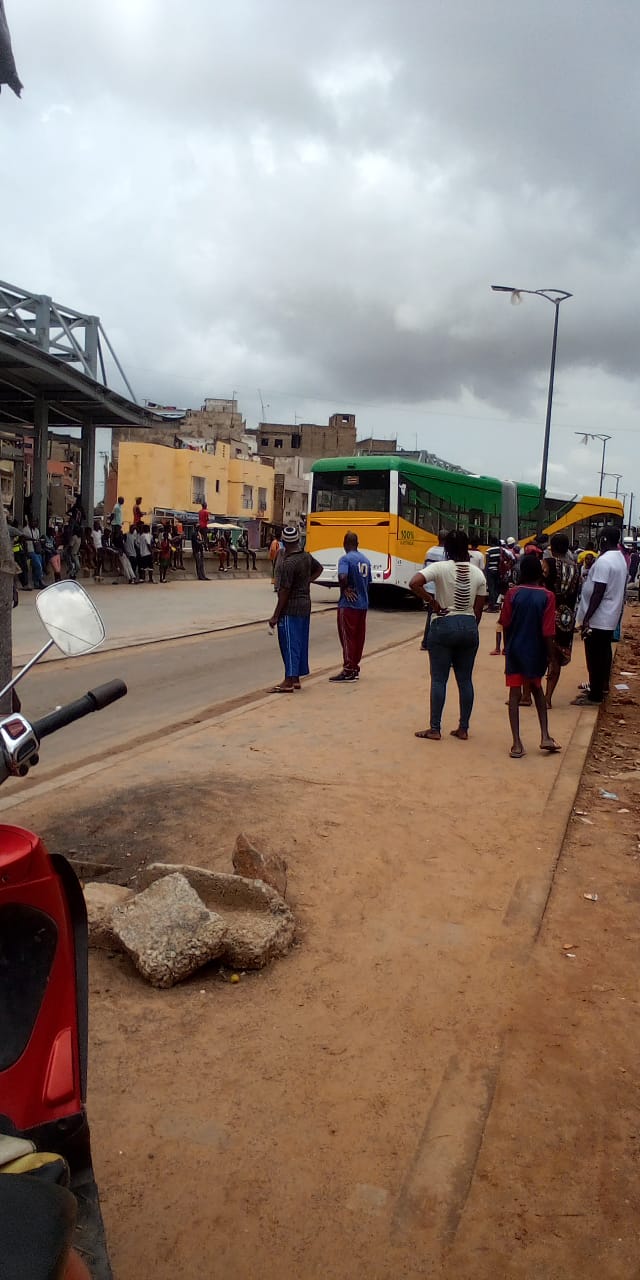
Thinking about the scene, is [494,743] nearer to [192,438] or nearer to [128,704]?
[128,704]

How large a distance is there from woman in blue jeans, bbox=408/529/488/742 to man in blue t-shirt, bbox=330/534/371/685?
273 centimetres

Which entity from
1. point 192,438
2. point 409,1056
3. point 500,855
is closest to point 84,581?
A: point 500,855

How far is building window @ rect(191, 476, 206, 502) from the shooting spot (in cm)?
5544

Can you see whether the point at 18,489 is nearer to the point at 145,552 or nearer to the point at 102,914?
the point at 145,552

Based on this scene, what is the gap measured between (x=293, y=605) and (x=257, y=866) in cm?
552

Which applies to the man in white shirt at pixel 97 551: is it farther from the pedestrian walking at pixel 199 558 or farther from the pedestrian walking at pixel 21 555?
the pedestrian walking at pixel 199 558

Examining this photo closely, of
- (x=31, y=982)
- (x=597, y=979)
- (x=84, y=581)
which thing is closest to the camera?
(x=31, y=982)

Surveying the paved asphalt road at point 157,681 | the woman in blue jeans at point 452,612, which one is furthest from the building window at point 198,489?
the woman in blue jeans at point 452,612

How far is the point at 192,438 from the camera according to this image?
71.1 m

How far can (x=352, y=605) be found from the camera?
10.3 m

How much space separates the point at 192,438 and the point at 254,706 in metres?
65.0

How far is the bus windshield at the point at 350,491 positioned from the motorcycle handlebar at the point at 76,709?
1897 centimetres

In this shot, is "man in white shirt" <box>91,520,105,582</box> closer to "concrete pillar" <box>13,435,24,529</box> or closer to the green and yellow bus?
"concrete pillar" <box>13,435,24,529</box>

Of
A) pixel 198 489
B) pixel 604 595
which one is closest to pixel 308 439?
pixel 198 489
